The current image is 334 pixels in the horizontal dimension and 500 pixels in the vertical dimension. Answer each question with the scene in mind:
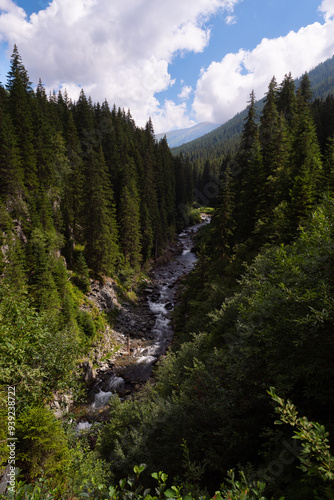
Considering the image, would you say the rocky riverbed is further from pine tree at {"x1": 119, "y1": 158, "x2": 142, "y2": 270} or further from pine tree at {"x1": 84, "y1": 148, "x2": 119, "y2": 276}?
pine tree at {"x1": 119, "y1": 158, "x2": 142, "y2": 270}

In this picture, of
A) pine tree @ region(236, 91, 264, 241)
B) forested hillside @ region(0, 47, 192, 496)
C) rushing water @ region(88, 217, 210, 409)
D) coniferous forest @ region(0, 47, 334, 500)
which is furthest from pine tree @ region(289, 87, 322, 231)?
forested hillside @ region(0, 47, 192, 496)

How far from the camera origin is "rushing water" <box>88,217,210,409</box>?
2233cm

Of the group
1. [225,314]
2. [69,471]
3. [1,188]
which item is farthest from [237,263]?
[1,188]

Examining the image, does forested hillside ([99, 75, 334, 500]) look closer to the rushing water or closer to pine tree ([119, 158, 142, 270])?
the rushing water

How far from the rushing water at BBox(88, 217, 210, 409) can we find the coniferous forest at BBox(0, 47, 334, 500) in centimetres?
321

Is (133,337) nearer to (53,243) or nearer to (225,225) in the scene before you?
(53,243)

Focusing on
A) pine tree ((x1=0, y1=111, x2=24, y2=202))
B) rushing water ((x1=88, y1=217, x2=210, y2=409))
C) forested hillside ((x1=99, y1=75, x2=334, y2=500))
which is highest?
pine tree ((x1=0, y1=111, x2=24, y2=202))

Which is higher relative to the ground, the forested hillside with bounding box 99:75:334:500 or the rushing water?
the forested hillside with bounding box 99:75:334:500

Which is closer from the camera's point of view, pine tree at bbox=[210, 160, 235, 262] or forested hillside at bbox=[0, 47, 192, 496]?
forested hillside at bbox=[0, 47, 192, 496]

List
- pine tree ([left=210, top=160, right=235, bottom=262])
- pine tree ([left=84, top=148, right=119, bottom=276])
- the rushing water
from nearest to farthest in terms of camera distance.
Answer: the rushing water < pine tree ([left=210, top=160, right=235, bottom=262]) < pine tree ([left=84, top=148, right=119, bottom=276])

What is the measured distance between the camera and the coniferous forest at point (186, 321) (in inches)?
209

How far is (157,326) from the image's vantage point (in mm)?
31797

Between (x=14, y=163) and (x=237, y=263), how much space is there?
27.3m

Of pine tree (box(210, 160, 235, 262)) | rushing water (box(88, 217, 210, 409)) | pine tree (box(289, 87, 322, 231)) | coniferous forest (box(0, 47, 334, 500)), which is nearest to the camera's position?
coniferous forest (box(0, 47, 334, 500))
